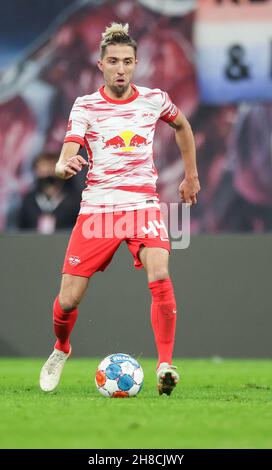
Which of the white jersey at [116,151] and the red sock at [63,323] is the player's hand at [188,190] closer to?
the white jersey at [116,151]

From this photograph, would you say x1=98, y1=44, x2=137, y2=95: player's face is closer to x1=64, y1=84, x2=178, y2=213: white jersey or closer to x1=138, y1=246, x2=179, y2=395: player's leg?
x1=64, y1=84, x2=178, y2=213: white jersey

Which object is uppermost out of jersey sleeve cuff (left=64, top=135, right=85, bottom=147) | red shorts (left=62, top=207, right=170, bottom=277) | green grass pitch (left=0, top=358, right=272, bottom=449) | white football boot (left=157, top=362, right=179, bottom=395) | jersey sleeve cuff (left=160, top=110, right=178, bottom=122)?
jersey sleeve cuff (left=160, top=110, right=178, bottom=122)

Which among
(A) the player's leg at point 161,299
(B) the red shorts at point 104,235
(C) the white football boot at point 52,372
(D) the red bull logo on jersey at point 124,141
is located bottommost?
(C) the white football boot at point 52,372

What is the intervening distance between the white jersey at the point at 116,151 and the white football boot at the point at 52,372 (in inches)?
37.2

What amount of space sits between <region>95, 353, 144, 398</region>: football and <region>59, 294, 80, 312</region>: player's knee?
0.58 meters

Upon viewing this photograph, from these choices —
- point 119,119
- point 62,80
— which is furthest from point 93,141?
point 62,80

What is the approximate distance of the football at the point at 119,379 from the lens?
7.33 m

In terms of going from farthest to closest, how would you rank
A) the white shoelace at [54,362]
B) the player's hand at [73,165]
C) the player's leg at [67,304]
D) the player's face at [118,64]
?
the white shoelace at [54,362]
the player's leg at [67,304]
the player's face at [118,64]
the player's hand at [73,165]

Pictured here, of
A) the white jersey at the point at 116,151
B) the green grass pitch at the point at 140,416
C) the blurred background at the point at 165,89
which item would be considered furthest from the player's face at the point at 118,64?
the blurred background at the point at 165,89

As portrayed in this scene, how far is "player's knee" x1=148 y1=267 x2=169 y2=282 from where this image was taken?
7.49 m

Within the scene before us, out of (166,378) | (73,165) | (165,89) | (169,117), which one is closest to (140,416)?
(166,378)

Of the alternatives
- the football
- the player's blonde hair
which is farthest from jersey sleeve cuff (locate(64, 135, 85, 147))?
the football

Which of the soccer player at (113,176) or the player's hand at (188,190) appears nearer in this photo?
the soccer player at (113,176)
